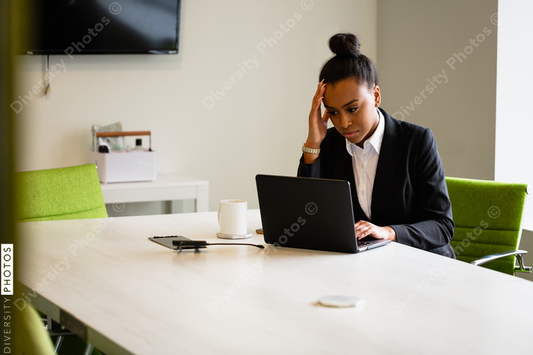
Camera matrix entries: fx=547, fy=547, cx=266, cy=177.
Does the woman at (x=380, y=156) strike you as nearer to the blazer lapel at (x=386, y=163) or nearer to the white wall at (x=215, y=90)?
the blazer lapel at (x=386, y=163)

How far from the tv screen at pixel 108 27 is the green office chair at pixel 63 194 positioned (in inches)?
54.1

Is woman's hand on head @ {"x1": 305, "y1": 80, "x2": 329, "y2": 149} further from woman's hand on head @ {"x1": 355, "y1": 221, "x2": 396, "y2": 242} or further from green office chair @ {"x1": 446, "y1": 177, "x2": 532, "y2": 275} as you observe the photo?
green office chair @ {"x1": 446, "y1": 177, "x2": 532, "y2": 275}

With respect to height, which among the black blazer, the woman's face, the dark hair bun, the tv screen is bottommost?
the black blazer

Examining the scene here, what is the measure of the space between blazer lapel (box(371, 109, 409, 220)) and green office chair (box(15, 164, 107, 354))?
1047 millimetres

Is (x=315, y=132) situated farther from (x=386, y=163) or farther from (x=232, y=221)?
(x=232, y=221)

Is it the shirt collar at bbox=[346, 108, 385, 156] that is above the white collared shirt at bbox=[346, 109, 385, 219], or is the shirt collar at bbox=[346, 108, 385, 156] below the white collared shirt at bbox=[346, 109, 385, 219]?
above

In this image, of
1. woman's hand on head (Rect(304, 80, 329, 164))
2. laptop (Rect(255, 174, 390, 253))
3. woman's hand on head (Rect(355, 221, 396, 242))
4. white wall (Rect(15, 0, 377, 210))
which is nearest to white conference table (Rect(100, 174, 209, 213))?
white wall (Rect(15, 0, 377, 210))

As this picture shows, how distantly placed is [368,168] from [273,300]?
2.85 ft

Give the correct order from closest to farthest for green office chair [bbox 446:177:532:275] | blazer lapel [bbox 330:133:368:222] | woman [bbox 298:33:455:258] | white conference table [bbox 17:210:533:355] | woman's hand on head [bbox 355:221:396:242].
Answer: white conference table [bbox 17:210:533:355]
woman's hand on head [bbox 355:221:396:242]
woman [bbox 298:33:455:258]
blazer lapel [bbox 330:133:368:222]
green office chair [bbox 446:177:532:275]

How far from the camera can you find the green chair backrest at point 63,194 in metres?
1.93

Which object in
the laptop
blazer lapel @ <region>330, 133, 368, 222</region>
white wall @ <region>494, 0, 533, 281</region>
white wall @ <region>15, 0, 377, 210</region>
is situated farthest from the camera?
white wall @ <region>15, 0, 377, 210</region>

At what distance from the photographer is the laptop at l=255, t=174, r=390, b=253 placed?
4.37ft

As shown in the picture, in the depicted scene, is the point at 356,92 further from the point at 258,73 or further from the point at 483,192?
the point at 258,73

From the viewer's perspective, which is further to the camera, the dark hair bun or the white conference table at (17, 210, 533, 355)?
the dark hair bun
